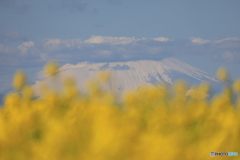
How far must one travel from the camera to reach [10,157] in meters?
1.80

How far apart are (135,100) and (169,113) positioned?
0.91 ft

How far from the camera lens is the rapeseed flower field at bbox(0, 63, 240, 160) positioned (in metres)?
1.49

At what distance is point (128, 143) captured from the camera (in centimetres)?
146

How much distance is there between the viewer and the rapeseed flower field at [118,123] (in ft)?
4.89

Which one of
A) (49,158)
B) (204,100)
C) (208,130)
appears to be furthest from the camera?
(204,100)

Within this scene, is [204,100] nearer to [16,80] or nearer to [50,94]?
[50,94]

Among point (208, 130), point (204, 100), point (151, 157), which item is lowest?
point (151, 157)

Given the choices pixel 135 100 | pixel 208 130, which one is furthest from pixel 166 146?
pixel 135 100

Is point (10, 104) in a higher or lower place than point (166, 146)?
higher

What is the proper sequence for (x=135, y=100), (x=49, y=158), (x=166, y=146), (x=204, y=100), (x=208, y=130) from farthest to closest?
(x=204, y=100)
(x=135, y=100)
(x=208, y=130)
(x=49, y=158)
(x=166, y=146)

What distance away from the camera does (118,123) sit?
162cm

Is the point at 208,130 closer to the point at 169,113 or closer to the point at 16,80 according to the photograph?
the point at 169,113

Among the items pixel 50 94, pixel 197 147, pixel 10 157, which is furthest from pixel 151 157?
pixel 50 94

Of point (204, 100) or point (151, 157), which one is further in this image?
point (204, 100)
